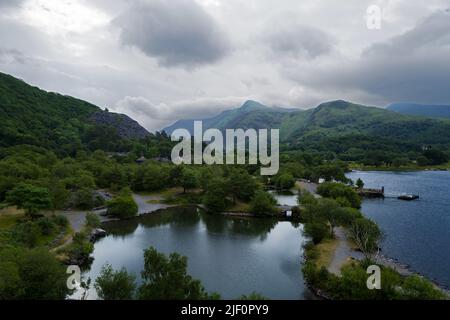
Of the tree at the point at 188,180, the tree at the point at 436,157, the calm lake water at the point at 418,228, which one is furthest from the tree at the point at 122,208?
the tree at the point at 436,157

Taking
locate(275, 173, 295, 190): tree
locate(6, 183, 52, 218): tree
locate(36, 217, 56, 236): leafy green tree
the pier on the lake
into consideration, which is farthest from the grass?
locate(275, 173, 295, 190): tree

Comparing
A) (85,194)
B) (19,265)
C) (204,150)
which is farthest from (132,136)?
(19,265)

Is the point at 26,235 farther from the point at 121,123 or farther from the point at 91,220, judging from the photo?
the point at 121,123

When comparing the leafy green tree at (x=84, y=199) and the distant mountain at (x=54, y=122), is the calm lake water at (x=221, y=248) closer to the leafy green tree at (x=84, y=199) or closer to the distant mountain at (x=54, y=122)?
the leafy green tree at (x=84, y=199)

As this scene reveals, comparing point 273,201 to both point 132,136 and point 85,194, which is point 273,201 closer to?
point 85,194

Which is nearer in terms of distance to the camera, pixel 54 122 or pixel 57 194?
pixel 57 194

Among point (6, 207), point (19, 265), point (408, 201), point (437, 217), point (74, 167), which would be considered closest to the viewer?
point (19, 265)

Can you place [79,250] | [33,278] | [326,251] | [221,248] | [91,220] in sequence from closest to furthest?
[33,278] < [79,250] < [326,251] < [221,248] < [91,220]

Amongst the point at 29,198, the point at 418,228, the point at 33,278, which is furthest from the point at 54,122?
the point at 33,278
